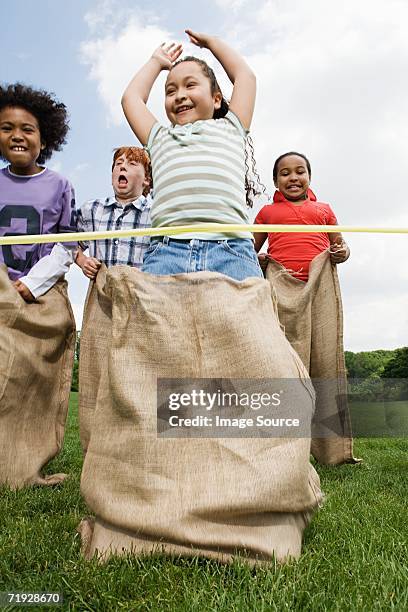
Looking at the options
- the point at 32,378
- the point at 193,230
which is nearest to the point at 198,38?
the point at 193,230

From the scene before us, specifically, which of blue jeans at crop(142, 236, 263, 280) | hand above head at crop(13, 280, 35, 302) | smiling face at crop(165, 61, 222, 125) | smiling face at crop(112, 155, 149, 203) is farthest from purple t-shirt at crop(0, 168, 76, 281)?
blue jeans at crop(142, 236, 263, 280)

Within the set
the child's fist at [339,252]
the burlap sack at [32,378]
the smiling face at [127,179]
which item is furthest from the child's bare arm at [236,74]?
the child's fist at [339,252]

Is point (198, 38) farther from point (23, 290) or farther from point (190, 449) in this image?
point (190, 449)

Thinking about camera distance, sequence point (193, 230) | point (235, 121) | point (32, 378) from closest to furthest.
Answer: point (193, 230) < point (235, 121) < point (32, 378)

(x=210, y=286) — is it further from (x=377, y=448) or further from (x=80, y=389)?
(x=377, y=448)

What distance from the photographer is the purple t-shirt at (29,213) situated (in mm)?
3648

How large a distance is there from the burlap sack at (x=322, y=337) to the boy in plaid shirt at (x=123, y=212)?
3.75 ft

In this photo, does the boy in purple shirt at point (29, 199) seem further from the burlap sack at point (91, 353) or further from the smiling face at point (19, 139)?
the burlap sack at point (91, 353)

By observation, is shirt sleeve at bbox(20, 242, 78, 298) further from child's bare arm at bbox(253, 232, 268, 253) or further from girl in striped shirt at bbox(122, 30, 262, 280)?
child's bare arm at bbox(253, 232, 268, 253)

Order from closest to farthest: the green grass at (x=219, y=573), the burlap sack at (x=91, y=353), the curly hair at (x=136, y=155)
→ the green grass at (x=219, y=573) < the burlap sack at (x=91, y=353) < the curly hair at (x=136, y=155)

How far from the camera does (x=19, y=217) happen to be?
365 centimetres

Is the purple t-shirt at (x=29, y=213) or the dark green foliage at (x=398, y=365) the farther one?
the dark green foliage at (x=398, y=365)

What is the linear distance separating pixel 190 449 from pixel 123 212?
201cm

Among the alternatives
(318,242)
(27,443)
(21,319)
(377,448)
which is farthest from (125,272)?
(377,448)
